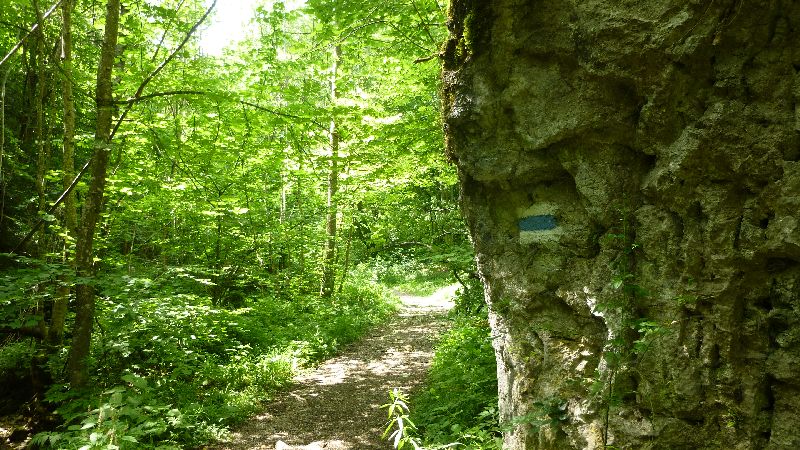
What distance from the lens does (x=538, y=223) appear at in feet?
10.9

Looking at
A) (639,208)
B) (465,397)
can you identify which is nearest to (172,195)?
→ (465,397)

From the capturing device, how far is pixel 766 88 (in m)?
2.25

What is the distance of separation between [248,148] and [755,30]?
26.0 ft

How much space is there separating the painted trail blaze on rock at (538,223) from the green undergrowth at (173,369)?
12.2ft

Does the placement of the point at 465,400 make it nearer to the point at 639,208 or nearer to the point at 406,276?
the point at 639,208

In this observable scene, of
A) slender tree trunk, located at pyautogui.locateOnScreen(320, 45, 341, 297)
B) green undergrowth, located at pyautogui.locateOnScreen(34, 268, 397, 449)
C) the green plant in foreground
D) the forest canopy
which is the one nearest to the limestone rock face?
the green plant in foreground

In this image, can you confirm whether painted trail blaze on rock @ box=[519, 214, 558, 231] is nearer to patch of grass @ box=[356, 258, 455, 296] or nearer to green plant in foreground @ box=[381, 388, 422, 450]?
green plant in foreground @ box=[381, 388, 422, 450]

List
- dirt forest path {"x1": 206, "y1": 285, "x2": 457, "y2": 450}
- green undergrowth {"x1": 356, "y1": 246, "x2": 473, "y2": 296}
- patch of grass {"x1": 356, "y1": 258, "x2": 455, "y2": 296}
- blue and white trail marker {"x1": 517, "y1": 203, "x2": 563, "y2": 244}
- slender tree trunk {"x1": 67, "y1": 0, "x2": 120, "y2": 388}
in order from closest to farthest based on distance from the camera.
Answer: blue and white trail marker {"x1": 517, "y1": 203, "x2": 563, "y2": 244}
slender tree trunk {"x1": 67, "y1": 0, "x2": 120, "y2": 388}
dirt forest path {"x1": 206, "y1": 285, "x2": 457, "y2": 450}
green undergrowth {"x1": 356, "y1": 246, "x2": 473, "y2": 296}
patch of grass {"x1": 356, "y1": 258, "x2": 455, "y2": 296}

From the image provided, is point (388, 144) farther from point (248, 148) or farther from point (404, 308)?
point (404, 308)

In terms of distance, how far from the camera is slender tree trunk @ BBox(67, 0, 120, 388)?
5129mm

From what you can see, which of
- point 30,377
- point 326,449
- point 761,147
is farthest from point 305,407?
point 761,147

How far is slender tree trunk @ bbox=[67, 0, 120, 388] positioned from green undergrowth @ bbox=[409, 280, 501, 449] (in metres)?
4.21

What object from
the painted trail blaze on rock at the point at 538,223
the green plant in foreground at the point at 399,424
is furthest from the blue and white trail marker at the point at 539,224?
the green plant in foreground at the point at 399,424

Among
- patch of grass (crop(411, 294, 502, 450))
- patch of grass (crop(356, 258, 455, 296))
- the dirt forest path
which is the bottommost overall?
the dirt forest path
